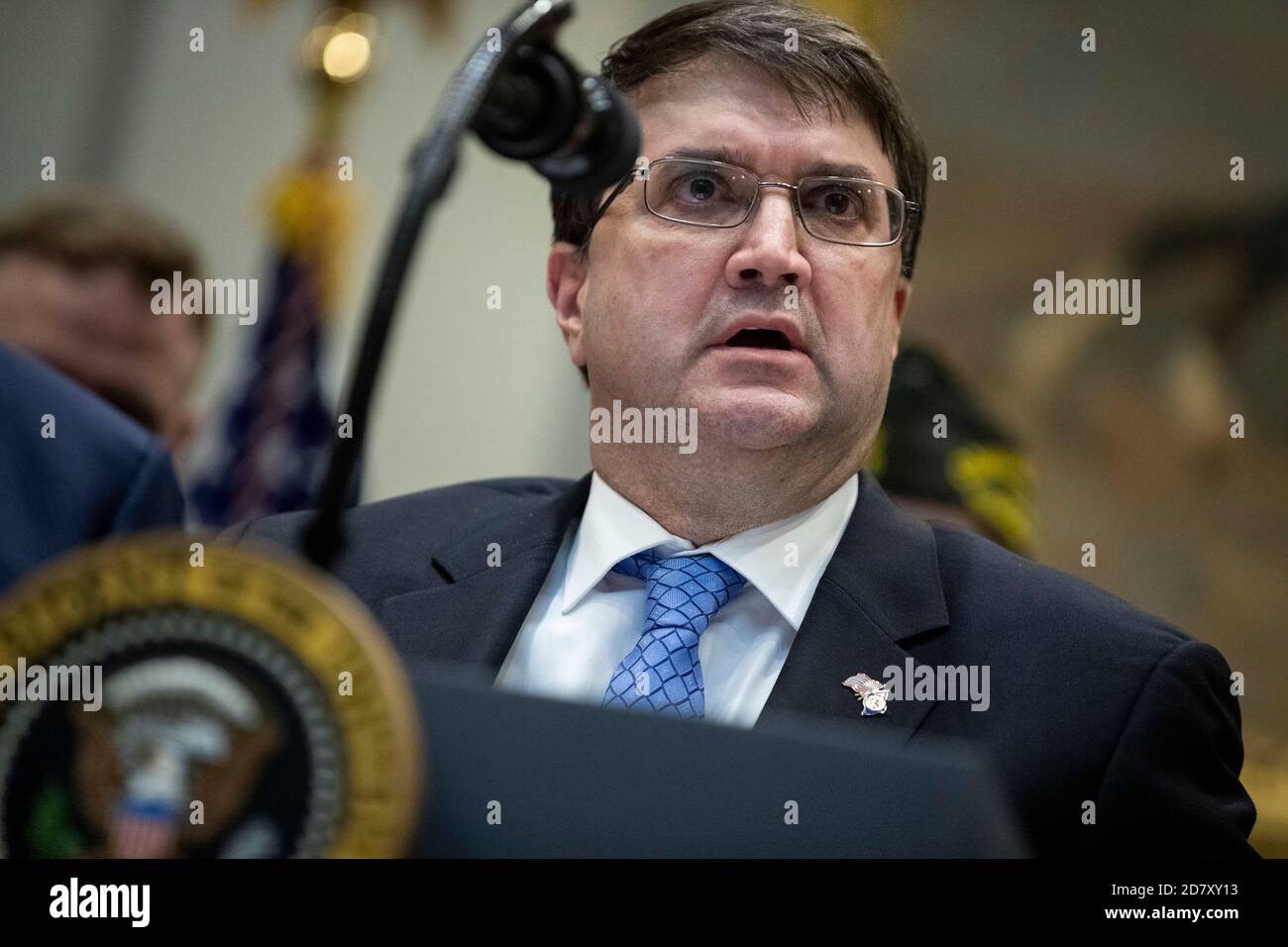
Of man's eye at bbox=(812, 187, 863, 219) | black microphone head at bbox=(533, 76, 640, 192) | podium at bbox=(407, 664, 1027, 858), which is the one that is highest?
man's eye at bbox=(812, 187, 863, 219)

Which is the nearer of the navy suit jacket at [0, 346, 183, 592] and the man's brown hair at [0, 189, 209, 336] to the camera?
the navy suit jacket at [0, 346, 183, 592]

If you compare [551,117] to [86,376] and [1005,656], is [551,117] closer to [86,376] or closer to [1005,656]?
[1005,656]

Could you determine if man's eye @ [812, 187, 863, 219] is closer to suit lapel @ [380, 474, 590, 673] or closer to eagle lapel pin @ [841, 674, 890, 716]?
suit lapel @ [380, 474, 590, 673]

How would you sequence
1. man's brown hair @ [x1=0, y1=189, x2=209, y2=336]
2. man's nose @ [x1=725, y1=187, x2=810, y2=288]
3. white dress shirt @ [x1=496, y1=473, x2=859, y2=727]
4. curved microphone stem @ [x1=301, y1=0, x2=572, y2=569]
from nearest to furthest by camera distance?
1. curved microphone stem @ [x1=301, y1=0, x2=572, y2=569]
2. white dress shirt @ [x1=496, y1=473, x2=859, y2=727]
3. man's nose @ [x1=725, y1=187, x2=810, y2=288]
4. man's brown hair @ [x1=0, y1=189, x2=209, y2=336]

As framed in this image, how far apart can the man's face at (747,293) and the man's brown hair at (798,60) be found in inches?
0.9

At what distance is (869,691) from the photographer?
61.3 inches

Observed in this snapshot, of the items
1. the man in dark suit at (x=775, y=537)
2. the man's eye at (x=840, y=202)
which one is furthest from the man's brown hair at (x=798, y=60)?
the man's eye at (x=840, y=202)

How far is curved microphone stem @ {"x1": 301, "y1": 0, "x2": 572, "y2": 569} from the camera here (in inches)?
36.4

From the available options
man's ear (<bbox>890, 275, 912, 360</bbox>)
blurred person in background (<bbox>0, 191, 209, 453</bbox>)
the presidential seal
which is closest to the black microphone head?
the presidential seal

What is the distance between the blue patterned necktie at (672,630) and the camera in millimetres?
1609

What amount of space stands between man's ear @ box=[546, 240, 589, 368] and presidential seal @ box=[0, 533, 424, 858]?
136 cm

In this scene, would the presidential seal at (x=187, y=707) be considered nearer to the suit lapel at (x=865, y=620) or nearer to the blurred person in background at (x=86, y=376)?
the suit lapel at (x=865, y=620)

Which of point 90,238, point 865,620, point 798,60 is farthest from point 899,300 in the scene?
point 90,238
